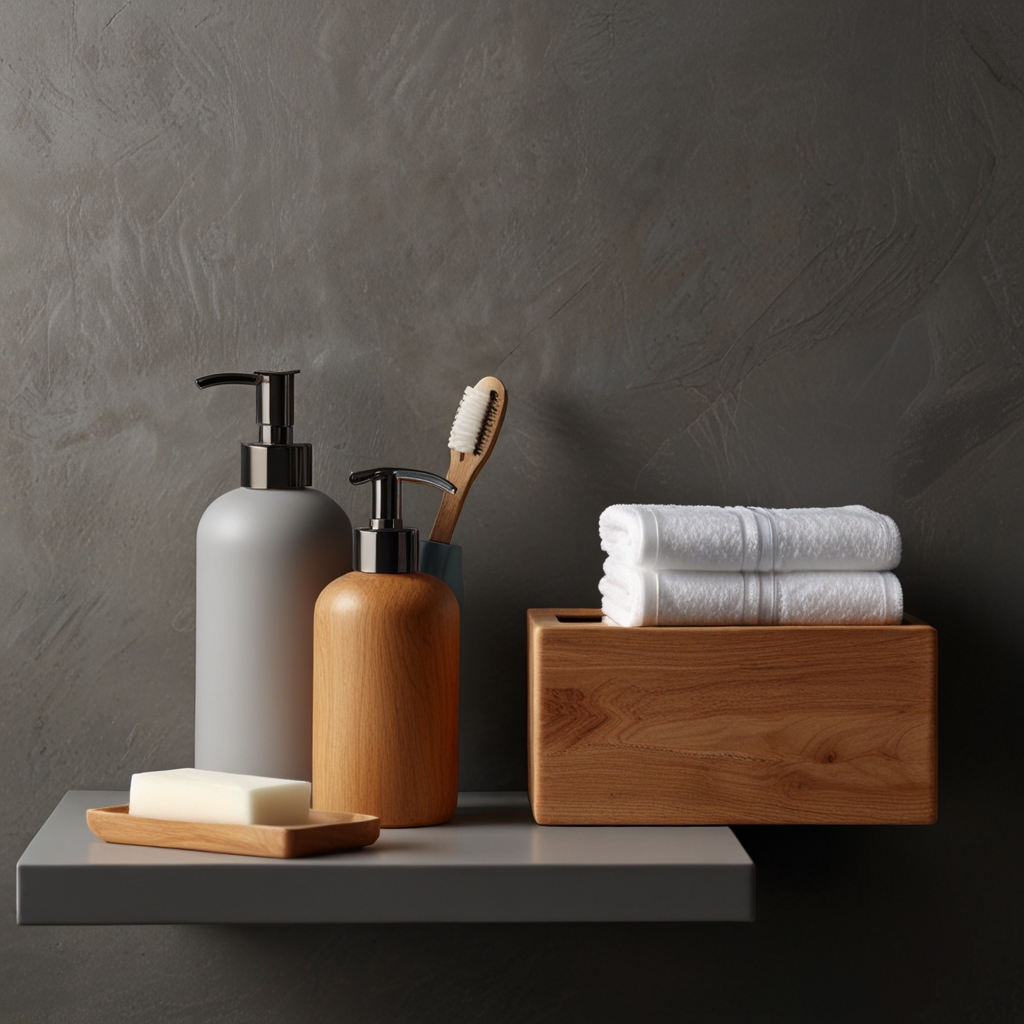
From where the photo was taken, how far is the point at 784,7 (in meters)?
0.82

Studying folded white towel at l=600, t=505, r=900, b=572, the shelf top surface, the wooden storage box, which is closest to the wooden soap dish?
the shelf top surface

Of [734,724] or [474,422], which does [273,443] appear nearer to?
[474,422]

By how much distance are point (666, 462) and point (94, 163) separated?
48 cm

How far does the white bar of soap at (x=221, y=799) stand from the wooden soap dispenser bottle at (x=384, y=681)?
0.04m

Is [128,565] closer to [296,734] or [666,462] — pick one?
[296,734]

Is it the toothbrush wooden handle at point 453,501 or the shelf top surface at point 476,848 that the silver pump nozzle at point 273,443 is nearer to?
the toothbrush wooden handle at point 453,501

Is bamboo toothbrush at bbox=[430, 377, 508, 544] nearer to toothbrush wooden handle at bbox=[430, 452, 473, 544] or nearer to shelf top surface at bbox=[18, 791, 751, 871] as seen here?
toothbrush wooden handle at bbox=[430, 452, 473, 544]

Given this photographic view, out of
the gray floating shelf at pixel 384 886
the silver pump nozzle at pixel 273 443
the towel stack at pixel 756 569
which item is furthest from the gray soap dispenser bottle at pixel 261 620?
the towel stack at pixel 756 569

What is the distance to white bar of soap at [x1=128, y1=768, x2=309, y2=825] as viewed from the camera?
0.63m

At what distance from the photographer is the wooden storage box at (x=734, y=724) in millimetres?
676

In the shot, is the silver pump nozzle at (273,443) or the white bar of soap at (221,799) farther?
the silver pump nozzle at (273,443)

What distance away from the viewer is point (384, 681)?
2.18 feet

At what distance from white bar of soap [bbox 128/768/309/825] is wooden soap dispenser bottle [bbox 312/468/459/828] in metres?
0.04

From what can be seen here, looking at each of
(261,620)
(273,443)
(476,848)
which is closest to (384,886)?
(476,848)
